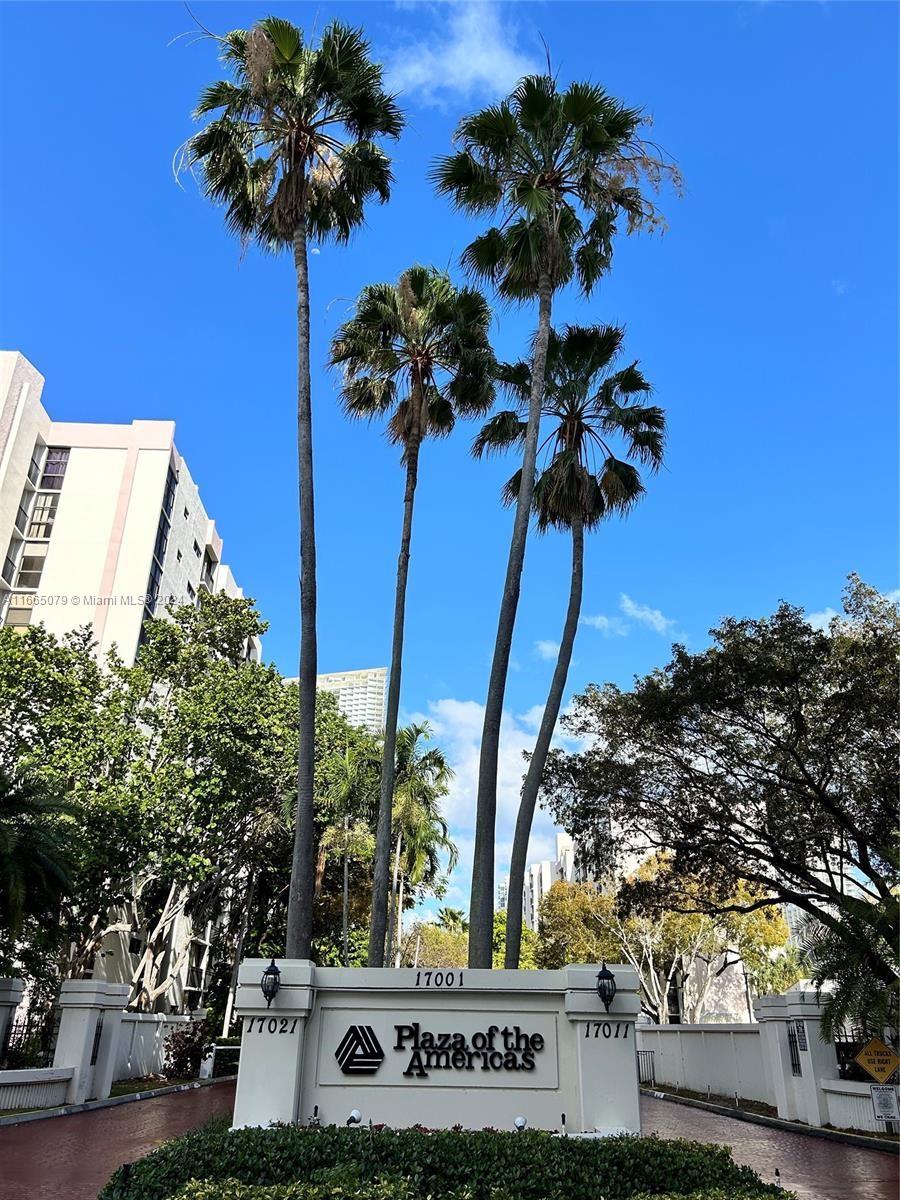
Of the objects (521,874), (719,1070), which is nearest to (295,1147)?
(521,874)

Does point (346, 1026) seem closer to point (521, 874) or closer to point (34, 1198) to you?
point (34, 1198)

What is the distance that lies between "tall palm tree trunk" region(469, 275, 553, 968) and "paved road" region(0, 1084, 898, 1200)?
4603 millimetres

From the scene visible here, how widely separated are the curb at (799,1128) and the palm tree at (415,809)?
690 inches

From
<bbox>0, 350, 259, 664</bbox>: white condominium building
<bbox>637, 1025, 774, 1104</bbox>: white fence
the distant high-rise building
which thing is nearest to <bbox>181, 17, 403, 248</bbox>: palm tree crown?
<bbox>637, 1025, 774, 1104</bbox>: white fence

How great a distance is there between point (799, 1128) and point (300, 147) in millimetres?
19550

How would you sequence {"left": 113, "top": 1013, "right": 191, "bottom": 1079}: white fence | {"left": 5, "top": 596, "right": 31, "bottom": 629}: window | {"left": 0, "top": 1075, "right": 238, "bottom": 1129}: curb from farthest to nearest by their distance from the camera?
{"left": 5, "top": 596, "right": 31, "bottom": 629}: window → {"left": 113, "top": 1013, "right": 191, "bottom": 1079}: white fence → {"left": 0, "top": 1075, "right": 238, "bottom": 1129}: curb

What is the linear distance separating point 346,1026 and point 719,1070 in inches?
638

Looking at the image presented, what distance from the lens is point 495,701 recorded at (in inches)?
571

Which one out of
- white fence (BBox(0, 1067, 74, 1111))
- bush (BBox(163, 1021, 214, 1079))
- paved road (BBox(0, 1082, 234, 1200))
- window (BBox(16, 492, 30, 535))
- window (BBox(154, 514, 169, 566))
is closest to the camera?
paved road (BBox(0, 1082, 234, 1200))

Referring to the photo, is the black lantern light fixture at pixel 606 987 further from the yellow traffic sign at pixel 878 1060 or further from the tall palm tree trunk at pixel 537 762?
the yellow traffic sign at pixel 878 1060

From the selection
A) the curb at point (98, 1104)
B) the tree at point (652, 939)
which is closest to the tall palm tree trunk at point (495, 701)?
the curb at point (98, 1104)

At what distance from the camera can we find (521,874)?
597 inches

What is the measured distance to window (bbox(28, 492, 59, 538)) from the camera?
43.3 meters

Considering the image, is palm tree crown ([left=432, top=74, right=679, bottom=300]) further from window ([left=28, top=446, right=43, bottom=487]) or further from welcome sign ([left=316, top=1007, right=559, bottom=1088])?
window ([left=28, top=446, right=43, bottom=487])
